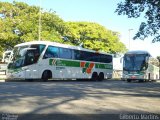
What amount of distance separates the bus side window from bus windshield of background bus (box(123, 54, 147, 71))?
31.0 feet

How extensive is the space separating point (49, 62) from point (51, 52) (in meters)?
0.86

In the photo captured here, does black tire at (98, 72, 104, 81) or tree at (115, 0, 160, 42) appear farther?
black tire at (98, 72, 104, 81)

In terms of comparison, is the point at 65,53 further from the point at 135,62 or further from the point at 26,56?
the point at 135,62

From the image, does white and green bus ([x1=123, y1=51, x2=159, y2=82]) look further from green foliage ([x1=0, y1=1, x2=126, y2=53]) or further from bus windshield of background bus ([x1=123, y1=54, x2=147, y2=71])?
green foliage ([x1=0, y1=1, x2=126, y2=53])

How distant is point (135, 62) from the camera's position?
42781 mm

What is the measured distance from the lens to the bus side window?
35031 millimetres

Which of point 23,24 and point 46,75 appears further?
point 23,24

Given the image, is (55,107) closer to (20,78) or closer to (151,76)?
(20,78)

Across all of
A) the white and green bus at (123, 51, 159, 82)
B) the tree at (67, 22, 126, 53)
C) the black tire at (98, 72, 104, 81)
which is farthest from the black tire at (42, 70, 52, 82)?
the tree at (67, 22, 126, 53)

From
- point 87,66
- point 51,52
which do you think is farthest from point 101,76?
point 51,52

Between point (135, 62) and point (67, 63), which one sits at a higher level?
point (135, 62)

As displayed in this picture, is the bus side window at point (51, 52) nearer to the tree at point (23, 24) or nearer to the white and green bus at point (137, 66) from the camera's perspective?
the white and green bus at point (137, 66)

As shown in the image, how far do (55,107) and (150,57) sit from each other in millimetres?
31722

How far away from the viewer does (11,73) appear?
34.2 m
